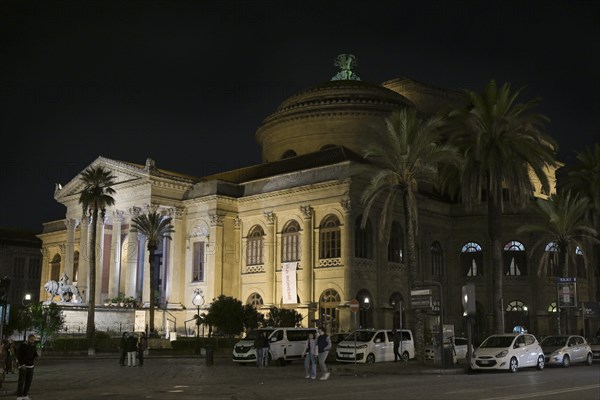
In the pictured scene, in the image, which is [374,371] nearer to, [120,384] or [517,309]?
[120,384]

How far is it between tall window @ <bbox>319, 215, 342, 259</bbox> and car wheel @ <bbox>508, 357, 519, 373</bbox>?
20.8 meters

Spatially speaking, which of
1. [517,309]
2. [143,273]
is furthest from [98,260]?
[517,309]

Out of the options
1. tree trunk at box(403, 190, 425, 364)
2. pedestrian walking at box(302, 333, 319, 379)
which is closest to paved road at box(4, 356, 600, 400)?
pedestrian walking at box(302, 333, 319, 379)

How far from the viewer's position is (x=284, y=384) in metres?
22.5

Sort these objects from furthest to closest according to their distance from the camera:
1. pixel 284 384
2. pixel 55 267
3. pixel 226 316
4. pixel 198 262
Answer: pixel 55 267 → pixel 198 262 → pixel 226 316 → pixel 284 384

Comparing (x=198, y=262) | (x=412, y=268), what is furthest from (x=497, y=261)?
(x=198, y=262)

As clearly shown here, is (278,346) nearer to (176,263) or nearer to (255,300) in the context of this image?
(255,300)

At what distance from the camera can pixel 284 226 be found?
2057 inches

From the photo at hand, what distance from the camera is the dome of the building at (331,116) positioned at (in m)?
58.9

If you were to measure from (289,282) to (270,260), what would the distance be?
296 cm

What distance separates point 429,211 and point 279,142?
15406 millimetres

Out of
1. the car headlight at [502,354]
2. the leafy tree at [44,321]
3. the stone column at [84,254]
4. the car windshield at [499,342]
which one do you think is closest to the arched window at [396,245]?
the car windshield at [499,342]

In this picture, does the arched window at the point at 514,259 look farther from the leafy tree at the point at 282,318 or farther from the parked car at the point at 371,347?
the parked car at the point at 371,347

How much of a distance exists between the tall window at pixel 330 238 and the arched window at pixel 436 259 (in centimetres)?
1009
